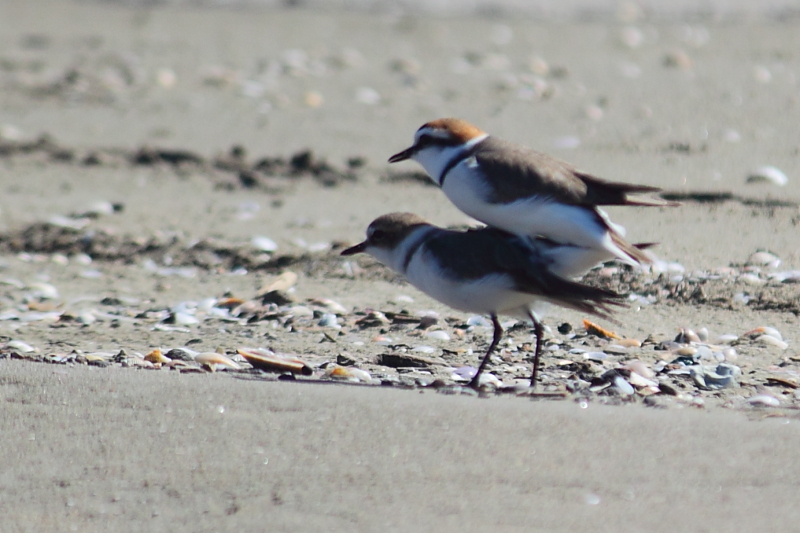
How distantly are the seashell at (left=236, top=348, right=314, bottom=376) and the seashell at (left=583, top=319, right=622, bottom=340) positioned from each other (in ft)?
4.30

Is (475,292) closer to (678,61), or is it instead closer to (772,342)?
(772,342)

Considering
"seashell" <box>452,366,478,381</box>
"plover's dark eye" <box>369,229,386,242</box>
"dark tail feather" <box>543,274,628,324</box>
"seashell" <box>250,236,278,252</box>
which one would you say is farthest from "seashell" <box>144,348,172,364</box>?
"seashell" <box>250,236,278,252</box>

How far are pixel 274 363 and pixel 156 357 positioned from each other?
51 cm

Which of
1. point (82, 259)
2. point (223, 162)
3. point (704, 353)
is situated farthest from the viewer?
point (223, 162)

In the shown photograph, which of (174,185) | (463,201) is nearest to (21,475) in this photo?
(463,201)

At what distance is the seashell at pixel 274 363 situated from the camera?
4328mm

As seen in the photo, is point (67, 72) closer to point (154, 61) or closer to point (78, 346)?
point (154, 61)

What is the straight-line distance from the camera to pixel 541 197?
4.43 m

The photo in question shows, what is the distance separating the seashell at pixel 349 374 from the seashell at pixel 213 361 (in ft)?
1.24

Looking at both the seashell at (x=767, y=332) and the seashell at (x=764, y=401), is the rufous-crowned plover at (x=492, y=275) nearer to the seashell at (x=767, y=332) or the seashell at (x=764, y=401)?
the seashell at (x=764, y=401)

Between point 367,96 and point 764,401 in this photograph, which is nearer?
point 764,401

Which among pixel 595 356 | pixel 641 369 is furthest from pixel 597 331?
pixel 641 369

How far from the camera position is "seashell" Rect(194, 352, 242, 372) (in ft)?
14.6

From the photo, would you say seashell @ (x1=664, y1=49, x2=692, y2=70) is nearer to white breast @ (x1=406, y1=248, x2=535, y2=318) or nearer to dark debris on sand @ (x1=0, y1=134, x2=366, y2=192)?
dark debris on sand @ (x1=0, y1=134, x2=366, y2=192)
